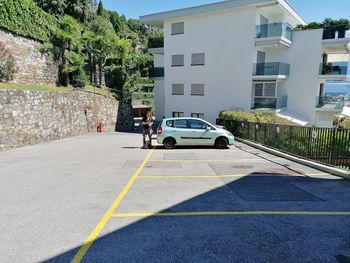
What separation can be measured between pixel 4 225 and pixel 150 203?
2651 millimetres

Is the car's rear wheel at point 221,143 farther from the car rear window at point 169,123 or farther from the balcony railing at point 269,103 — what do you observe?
the balcony railing at point 269,103

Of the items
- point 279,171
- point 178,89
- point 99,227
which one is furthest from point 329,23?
point 99,227

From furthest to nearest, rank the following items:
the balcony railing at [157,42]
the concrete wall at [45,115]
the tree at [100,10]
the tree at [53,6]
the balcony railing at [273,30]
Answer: the tree at [100,10] < the tree at [53,6] < the balcony railing at [157,42] < the balcony railing at [273,30] < the concrete wall at [45,115]

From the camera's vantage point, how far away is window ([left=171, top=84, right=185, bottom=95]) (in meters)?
28.6

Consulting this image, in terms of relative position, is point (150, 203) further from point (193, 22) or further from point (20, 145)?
point (193, 22)

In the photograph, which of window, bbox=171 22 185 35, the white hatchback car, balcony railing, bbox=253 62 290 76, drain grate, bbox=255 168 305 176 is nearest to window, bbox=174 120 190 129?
the white hatchback car

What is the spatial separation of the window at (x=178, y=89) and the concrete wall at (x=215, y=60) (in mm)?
351

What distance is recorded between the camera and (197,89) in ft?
90.7

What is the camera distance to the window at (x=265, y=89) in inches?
974

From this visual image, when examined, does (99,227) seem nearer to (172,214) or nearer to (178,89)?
(172,214)

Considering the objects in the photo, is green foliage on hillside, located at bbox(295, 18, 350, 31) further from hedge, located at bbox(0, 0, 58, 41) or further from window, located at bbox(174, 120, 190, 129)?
hedge, located at bbox(0, 0, 58, 41)

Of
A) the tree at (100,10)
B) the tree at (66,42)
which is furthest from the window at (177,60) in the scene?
the tree at (100,10)

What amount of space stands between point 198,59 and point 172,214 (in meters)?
23.7

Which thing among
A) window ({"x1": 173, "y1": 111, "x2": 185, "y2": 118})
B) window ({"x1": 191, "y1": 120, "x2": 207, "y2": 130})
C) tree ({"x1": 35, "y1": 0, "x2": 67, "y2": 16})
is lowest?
window ({"x1": 173, "y1": 111, "x2": 185, "y2": 118})
